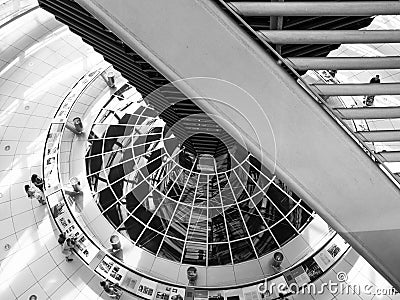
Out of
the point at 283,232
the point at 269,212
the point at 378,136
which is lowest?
the point at 378,136

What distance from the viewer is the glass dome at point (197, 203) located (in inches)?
647

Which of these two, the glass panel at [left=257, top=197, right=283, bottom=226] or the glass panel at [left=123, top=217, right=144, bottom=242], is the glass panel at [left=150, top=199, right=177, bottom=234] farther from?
the glass panel at [left=257, top=197, right=283, bottom=226]

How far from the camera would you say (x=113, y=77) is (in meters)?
20.9

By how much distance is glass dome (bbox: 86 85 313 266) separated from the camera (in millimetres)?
16438

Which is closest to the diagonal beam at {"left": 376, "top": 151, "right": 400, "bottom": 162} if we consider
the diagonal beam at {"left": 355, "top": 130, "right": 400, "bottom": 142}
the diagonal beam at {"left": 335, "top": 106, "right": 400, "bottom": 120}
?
the diagonal beam at {"left": 355, "top": 130, "right": 400, "bottom": 142}

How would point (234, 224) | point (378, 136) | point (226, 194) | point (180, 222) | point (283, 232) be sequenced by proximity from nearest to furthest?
point (378, 136) → point (283, 232) → point (234, 224) → point (180, 222) → point (226, 194)

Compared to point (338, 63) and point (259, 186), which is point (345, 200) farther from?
point (259, 186)

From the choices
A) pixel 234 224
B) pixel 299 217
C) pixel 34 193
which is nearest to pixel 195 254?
pixel 234 224

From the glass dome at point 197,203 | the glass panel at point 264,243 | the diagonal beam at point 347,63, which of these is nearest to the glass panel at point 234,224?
the glass dome at point 197,203

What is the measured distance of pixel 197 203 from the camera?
17.1m

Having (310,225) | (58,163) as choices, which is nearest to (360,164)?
(310,225)

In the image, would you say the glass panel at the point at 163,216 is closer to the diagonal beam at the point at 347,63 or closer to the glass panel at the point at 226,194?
the glass panel at the point at 226,194

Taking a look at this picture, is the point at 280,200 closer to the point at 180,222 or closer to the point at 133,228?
the point at 180,222

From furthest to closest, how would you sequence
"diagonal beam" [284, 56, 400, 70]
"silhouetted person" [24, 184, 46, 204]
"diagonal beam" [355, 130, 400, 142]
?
"silhouetted person" [24, 184, 46, 204] < "diagonal beam" [355, 130, 400, 142] < "diagonal beam" [284, 56, 400, 70]
